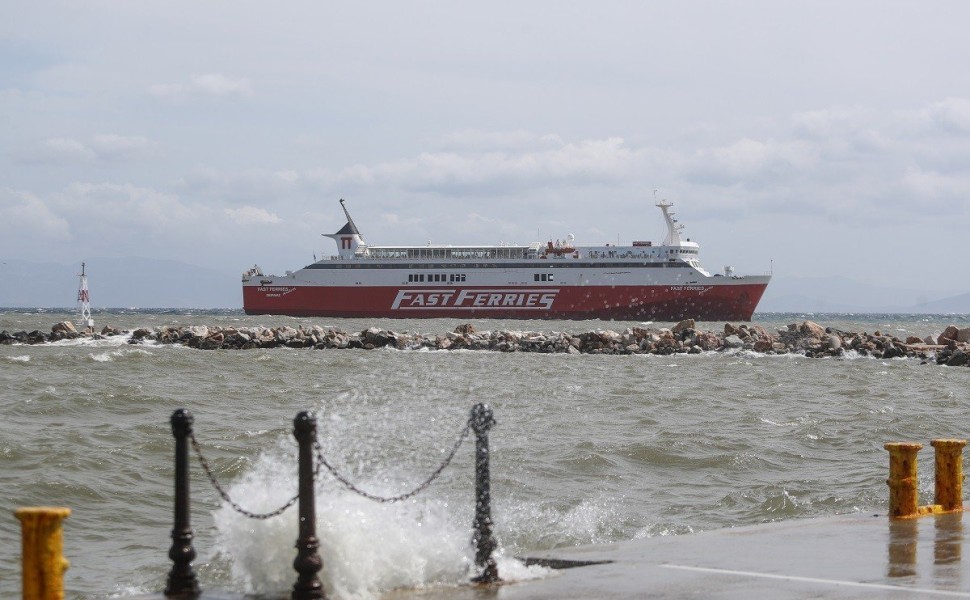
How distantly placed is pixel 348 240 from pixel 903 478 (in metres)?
72.8

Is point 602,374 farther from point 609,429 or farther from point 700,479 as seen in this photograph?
point 700,479

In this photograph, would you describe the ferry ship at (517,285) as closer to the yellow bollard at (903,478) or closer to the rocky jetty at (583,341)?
the rocky jetty at (583,341)

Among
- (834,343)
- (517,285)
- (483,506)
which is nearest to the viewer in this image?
(483,506)

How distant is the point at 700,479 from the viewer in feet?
44.4

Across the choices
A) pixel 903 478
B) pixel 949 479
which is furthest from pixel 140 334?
pixel 903 478

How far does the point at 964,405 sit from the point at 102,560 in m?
18.2

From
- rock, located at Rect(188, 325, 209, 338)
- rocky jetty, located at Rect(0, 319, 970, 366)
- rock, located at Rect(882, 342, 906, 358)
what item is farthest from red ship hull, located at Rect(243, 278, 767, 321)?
rock, located at Rect(882, 342, 906, 358)

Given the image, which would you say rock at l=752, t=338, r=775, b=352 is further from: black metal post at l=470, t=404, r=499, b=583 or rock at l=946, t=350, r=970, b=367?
black metal post at l=470, t=404, r=499, b=583

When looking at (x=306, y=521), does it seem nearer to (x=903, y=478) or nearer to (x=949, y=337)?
(x=903, y=478)

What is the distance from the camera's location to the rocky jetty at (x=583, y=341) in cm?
4022

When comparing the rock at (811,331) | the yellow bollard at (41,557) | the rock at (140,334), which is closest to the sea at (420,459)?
the yellow bollard at (41,557)

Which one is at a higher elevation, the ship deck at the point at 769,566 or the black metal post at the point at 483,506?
the black metal post at the point at 483,506

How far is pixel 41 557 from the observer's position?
16.3 feet

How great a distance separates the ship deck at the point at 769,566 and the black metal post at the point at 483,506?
21cm
